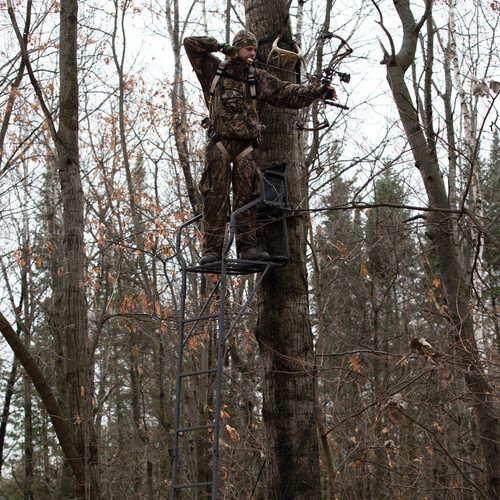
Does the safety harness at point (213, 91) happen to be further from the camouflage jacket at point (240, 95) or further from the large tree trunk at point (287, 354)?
the large tree trunk at point (287, 354)

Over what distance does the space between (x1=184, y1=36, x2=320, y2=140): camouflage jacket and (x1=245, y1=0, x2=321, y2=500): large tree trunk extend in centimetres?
23

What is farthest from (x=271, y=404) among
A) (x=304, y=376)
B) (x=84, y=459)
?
(x=84, y=459)

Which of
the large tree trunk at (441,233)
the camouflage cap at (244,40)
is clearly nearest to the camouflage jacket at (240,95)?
the camouflage cap at (244,40)

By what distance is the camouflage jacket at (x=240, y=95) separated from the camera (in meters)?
4.55

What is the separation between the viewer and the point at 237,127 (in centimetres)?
456

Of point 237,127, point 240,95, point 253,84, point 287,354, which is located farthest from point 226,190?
point 287,354

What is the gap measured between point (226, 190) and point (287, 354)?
1.44 metres

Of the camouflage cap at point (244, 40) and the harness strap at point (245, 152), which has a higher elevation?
the camouflage cap at point (244, 40)

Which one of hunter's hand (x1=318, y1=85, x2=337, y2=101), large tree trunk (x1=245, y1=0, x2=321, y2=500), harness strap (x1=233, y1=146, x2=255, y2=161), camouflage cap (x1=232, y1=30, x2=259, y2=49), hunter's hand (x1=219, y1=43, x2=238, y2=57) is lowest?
large tree trunk (x1=245, y1=0, x2=321, y2=500)

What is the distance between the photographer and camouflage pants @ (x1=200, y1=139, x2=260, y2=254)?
182 inches

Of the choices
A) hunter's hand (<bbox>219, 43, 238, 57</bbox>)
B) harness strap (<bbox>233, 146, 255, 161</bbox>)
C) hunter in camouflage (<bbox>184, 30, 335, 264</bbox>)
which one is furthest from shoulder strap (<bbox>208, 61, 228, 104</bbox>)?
harness strap (<bbox>233, 146, 255, 161</bbox>)

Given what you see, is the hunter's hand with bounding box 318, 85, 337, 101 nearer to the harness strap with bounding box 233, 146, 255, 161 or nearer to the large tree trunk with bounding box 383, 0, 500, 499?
the harness strap with bounding box 233, 146, 255, 161

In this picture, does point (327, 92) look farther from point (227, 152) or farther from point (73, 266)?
point (73, 266)

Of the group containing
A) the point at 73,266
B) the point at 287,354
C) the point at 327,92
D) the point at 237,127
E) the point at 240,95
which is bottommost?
the point at 287,354
